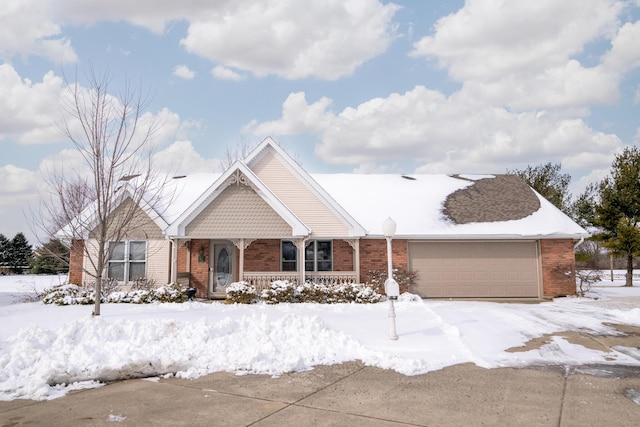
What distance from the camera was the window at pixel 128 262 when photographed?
18.6m

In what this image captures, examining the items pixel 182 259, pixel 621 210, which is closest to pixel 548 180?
pixel 621 210

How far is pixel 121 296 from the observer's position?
1631cm

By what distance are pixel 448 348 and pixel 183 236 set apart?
11.3 m

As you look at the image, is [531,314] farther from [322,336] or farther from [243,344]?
[243,344]

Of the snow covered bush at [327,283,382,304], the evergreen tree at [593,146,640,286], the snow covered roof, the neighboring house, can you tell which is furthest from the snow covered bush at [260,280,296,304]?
the evergreen tree at [593,146,640,286]

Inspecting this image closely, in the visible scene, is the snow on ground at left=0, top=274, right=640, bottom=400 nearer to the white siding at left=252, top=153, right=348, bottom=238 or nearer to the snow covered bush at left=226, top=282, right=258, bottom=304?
the snow covered bush at left=226, top=282, right=258, bottom=304

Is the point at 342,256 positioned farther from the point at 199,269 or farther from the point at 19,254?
the point at 19,254

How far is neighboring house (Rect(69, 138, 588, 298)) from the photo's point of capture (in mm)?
17562

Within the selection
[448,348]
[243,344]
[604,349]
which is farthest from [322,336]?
[604,349]

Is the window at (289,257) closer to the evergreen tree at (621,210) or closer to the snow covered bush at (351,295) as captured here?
the snow covered bush at (351,295)

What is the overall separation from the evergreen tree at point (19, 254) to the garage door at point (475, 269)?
41.3m

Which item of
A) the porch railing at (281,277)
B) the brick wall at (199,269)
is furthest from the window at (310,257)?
the brick wall at (199,269)

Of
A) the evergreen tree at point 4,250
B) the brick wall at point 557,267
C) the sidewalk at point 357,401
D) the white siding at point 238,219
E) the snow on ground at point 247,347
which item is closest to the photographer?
the sidewalk at point 357,401

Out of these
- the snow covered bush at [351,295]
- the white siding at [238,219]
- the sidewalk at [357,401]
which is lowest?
the sidewalk at [357,401]
